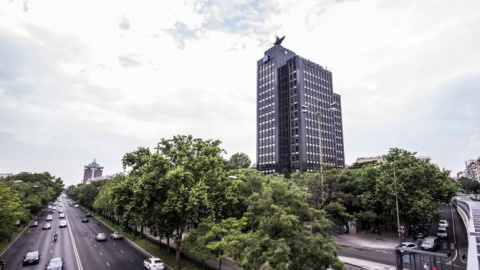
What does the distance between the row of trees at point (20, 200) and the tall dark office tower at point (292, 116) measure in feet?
277

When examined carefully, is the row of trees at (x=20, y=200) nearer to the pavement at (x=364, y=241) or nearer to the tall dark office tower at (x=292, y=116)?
the pavement at (x=364, y=241)

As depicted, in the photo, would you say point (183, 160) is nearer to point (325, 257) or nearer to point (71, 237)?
point (325, 257)

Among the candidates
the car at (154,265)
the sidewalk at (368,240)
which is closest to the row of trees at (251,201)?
the car at (154,265)

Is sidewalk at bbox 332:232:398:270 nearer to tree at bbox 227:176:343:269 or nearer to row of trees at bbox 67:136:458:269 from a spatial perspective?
row of trees at bbox 67:136:458:269

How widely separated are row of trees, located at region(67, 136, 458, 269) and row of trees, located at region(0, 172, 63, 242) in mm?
11871

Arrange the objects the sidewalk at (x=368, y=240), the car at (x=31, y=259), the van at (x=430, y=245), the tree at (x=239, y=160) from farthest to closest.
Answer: the tree at (x=239, y=160)
the sidewalk at (x=368, y=240)
the van at (x=430, y=245)
the car at (x=31, y=259)

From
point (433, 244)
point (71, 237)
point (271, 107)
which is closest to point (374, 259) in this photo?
point (433, 244)

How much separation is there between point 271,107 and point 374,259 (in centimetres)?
9991

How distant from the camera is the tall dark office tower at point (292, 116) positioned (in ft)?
373

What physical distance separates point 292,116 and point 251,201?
332 ft

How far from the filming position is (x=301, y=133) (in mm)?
112188

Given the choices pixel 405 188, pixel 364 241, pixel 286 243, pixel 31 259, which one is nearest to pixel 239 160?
pixel 364 241

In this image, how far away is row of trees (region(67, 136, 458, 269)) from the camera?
1605 cm

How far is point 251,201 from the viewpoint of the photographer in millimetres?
20109
